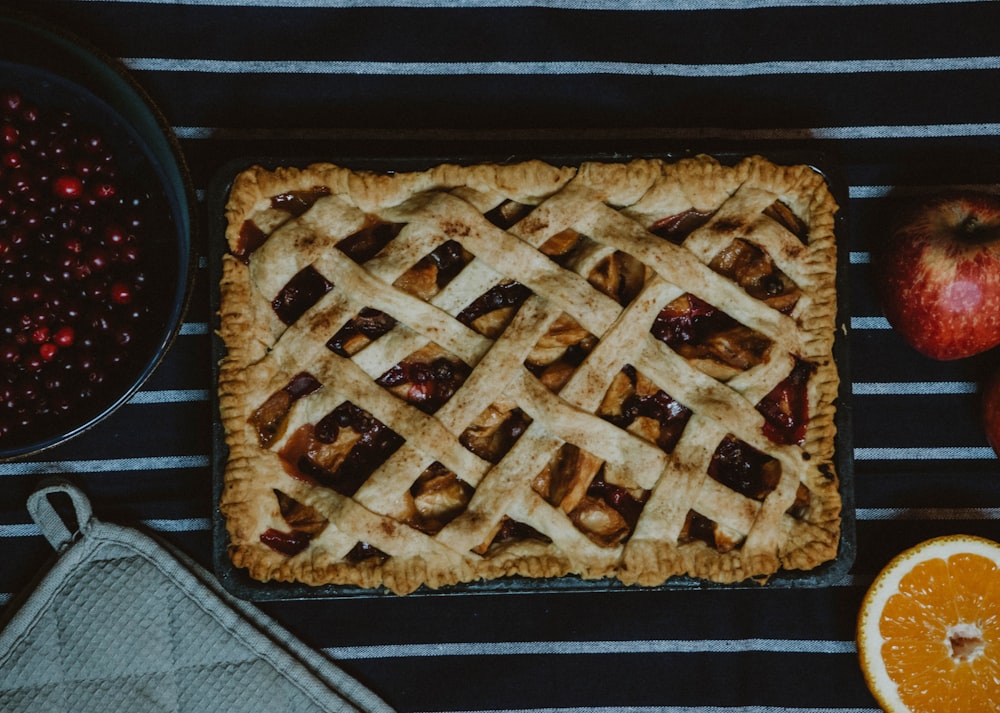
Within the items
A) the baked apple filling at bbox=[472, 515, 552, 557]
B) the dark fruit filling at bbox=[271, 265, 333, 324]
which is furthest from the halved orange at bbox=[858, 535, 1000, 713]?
the dark fruit filling at bbox=[271, 265, 333, 324]

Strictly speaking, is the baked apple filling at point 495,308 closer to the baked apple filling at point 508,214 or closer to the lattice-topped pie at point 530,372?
the lattice-topped pie at point 530,372

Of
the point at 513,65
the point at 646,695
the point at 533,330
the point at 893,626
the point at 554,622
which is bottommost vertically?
the point at 646,695

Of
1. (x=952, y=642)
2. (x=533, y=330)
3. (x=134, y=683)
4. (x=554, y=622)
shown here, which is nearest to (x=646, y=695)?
(x=554, y=622)

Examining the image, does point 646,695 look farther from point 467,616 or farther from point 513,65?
point 513,65

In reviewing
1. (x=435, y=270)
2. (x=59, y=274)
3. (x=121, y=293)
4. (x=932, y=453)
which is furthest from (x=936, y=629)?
(x=59, y=274)

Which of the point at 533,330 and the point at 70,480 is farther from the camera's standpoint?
the point at 70,480

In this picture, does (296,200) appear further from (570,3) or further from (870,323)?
(870,323)

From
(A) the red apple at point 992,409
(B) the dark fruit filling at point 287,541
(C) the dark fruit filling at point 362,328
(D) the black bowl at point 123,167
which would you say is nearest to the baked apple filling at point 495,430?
(C) the dark fruit filling at point 362,328
